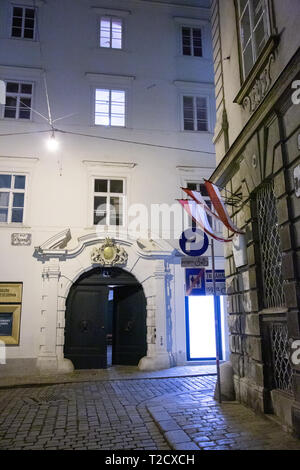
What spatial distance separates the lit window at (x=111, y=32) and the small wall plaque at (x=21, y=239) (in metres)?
7.99

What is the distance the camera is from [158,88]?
14266 millimetres

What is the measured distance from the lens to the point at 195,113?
14.5 metres

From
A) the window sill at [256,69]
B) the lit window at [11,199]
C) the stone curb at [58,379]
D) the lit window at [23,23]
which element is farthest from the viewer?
the lit window at [23,23]

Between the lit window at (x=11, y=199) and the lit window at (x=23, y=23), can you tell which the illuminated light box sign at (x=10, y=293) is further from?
the lit window at (x=23, y=23)

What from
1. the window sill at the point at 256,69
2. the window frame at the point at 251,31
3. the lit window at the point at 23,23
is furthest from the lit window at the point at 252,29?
the lit window at the point at 23,23

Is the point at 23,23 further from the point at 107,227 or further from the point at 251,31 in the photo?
the point at 251,31

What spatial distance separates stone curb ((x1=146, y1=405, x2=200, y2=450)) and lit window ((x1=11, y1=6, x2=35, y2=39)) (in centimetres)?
1376

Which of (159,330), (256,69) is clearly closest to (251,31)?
(256,69)

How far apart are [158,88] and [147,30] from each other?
8.45ft

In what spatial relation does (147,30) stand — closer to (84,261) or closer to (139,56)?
(139,56)

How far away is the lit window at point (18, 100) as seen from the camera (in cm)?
1327

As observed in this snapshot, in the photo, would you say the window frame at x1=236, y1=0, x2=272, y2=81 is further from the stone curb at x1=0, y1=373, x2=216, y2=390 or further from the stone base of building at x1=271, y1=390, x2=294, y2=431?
the stone curb at x1=0, y1=373, x2=216, y2=390

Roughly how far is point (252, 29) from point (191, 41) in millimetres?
9125

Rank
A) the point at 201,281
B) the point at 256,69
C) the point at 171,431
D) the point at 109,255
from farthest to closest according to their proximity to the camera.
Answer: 1. the point at 201,281
2. the point at 109,255
3. the point at 256,69
4. the point at 171,431
